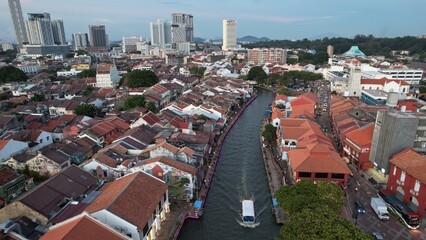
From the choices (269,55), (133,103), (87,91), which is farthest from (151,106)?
(269,55)

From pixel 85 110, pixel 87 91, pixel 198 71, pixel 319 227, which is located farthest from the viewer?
pixel 198 71

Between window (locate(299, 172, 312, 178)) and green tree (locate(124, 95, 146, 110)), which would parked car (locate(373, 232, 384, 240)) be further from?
green tree (locate(124, 95, 146, 110))

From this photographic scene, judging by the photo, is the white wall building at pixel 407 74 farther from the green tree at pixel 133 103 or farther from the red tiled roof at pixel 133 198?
the red tiled roof at pixel 133 198

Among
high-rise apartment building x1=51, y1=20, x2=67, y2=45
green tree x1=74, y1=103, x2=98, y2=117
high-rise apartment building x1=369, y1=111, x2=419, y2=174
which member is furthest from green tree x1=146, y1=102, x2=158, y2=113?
high-rise apartment building x1=51, y1=20, x2=67, y2=45

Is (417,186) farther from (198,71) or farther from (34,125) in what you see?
(198,71)

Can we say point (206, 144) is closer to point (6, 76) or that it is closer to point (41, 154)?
point (41, 154)

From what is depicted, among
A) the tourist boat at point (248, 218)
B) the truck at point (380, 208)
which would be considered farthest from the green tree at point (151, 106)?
the truck at point (380, 208)
